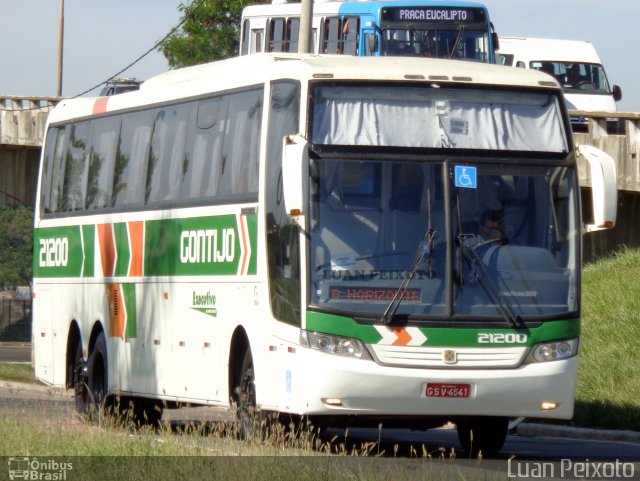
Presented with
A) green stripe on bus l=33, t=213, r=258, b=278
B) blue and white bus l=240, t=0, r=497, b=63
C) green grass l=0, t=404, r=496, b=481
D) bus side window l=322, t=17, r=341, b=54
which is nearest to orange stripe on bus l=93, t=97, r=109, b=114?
green stripe on bus l=33, t=213, r=258, b=278

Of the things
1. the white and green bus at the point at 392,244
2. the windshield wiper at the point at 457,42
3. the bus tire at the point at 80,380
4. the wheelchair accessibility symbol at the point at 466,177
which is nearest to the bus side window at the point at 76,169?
the bus tire at the point at 80,380

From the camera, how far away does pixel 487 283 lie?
1278 centimetres

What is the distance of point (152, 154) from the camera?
16.7 meters

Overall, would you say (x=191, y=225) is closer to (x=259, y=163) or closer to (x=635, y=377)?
(x=259, y=163)

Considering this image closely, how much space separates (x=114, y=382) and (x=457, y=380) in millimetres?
6052

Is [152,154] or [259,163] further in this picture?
[152,154]

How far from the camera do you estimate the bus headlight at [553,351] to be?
42.1 feet

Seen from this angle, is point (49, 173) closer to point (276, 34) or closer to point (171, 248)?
point (171, 248)

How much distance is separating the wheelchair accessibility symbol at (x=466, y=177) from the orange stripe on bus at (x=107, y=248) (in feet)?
19.0

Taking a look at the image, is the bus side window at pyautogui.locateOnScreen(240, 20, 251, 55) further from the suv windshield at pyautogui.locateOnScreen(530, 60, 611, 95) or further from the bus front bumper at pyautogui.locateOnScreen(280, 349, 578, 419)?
the bus front bumper at pyautogui.locateOnScreen(280, 349, 578, 419)

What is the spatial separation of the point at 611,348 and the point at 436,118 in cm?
792

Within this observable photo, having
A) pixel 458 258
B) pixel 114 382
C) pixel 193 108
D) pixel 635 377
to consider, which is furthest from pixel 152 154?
pixel 635 377

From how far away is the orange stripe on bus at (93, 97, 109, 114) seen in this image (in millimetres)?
18656

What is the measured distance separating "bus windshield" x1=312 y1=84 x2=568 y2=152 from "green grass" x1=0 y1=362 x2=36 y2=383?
16298 millimetres
